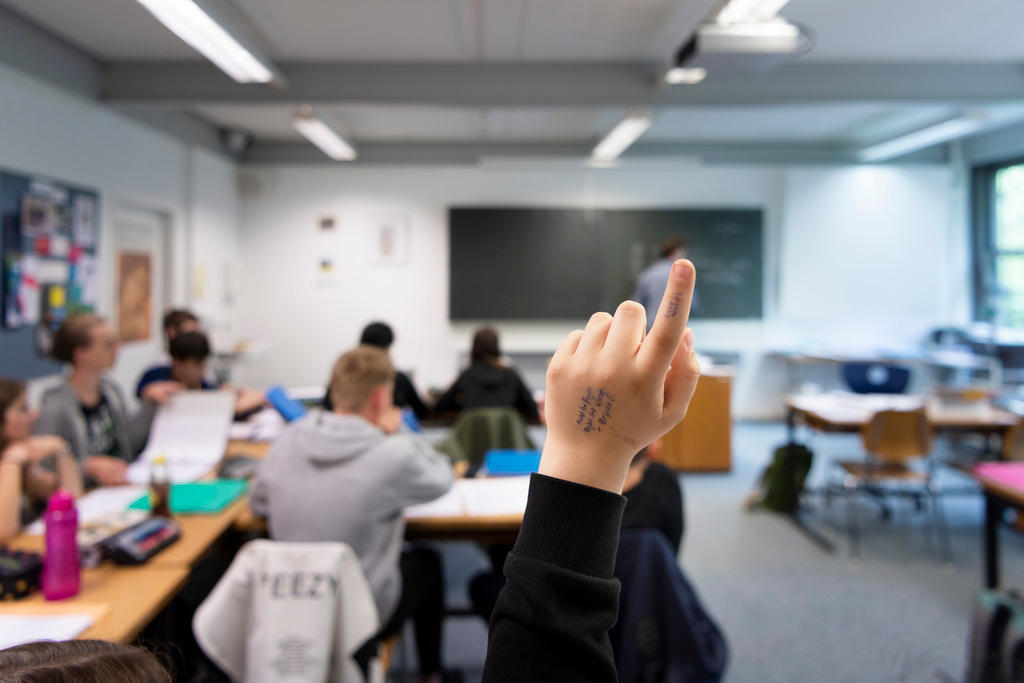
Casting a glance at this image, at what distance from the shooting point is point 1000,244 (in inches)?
243

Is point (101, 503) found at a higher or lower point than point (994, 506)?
higher

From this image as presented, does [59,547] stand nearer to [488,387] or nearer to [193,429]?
[193,429]

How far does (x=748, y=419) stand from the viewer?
688 centimetres

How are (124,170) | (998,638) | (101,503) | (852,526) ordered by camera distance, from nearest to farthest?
1. (998,638)
2. (101,503)
3. (852,526)
4. (124,170)

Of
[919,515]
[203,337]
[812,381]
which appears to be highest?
[203,337]

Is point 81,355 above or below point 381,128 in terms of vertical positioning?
below

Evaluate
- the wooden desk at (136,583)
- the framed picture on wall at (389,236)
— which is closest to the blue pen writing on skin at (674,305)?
the wooden desk at (136,583)

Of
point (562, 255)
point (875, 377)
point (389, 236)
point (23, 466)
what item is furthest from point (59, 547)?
point (562, 255)

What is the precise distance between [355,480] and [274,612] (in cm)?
40

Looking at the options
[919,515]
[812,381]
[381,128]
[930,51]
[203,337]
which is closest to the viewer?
[203,337]

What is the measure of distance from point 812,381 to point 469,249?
3.90 meters

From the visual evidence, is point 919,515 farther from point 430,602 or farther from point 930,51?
point 430,602

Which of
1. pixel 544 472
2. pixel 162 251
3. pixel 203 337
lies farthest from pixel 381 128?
pixel 544 472

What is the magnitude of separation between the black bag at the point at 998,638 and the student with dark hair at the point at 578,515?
2.00 meters
